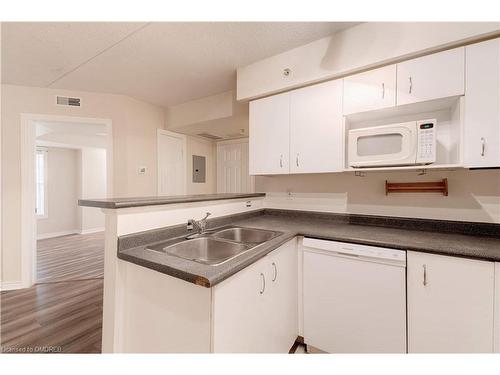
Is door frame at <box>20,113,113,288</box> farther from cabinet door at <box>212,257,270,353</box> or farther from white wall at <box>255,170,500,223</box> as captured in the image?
cabinet door at <box>212,257,270,353</box>

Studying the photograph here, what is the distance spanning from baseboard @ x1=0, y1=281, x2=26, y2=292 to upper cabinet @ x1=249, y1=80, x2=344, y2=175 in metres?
3.04

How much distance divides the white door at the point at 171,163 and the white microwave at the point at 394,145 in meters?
2.66

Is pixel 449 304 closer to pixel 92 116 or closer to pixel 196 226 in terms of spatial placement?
pixel 196 226

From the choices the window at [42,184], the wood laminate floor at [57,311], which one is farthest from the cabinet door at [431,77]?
the window at [42,184]

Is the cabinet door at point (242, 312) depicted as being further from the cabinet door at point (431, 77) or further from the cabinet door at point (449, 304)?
the cabinet door at point (431, 77)

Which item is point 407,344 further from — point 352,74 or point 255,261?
point 352,74

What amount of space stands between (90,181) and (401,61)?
21.9 feet

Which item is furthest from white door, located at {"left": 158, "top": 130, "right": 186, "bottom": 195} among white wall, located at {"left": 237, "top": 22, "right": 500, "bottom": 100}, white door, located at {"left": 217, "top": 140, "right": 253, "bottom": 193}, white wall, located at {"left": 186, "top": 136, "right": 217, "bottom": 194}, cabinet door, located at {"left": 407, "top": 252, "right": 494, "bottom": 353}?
cabinet door, located at {"left": 407, "top": 252, "right": 494, "bottom": 353}

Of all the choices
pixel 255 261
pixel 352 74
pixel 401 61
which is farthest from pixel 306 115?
pixel 255 261

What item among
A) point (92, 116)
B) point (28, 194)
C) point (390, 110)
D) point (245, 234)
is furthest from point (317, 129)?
point (28, 194)

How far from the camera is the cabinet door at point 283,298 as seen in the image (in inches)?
53.2

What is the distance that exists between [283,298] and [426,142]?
A: 1.41 m

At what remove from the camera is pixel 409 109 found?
1695 mm

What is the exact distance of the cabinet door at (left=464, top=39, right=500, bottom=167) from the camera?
1.35m
